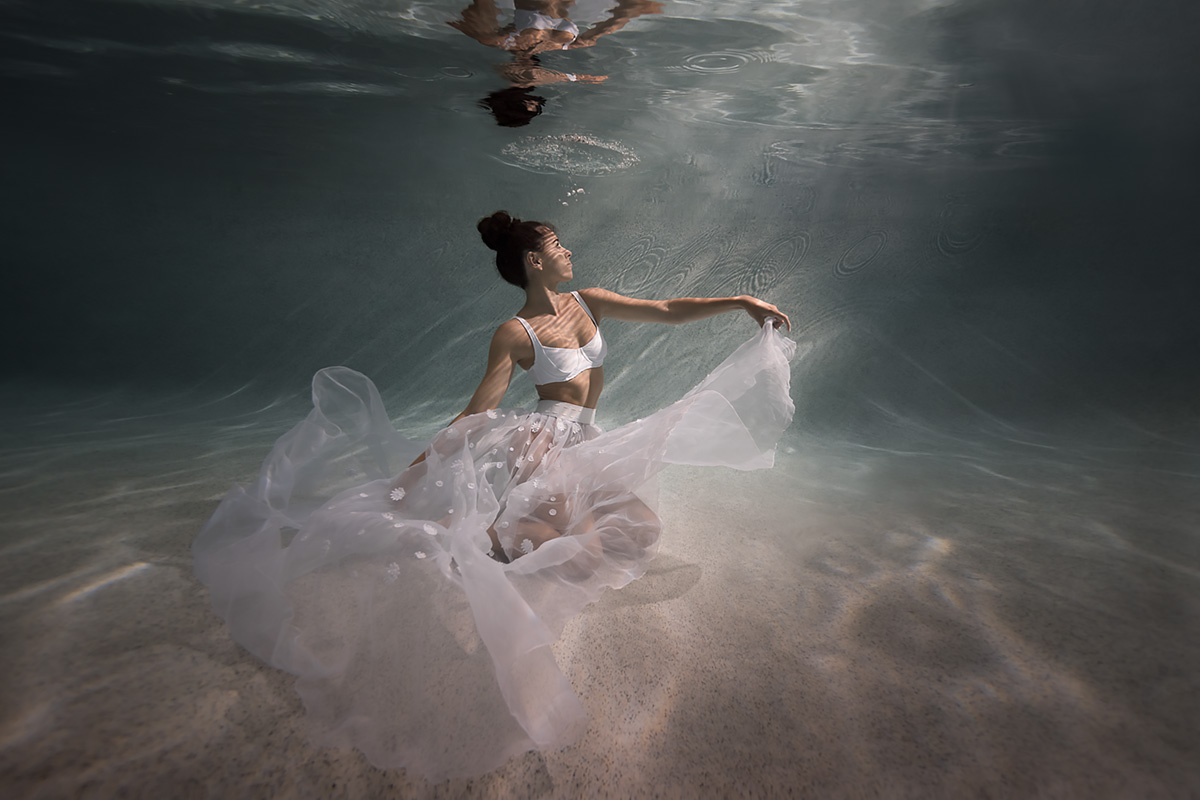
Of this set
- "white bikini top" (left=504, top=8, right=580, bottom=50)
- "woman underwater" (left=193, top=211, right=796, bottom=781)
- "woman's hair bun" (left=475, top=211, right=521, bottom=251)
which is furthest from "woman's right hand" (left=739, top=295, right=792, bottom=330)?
"white bikini top" (left=504, top=8, right=580, bottom=50)

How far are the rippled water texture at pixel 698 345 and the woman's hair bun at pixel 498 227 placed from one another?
6.54 ft

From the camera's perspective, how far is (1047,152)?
10.3 meters

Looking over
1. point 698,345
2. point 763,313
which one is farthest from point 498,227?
point 698,345

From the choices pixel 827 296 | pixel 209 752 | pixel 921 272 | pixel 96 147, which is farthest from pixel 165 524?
pixel 96 147

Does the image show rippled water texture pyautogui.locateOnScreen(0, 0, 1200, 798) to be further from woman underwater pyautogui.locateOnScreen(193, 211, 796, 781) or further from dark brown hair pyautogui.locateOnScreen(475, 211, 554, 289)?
dark brown hair pyautogui.locateOnScreen(475, 211, 554, 289)

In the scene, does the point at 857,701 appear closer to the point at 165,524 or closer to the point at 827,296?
the point at 165,524

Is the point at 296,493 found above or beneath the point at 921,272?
above

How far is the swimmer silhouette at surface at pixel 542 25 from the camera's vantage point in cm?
507

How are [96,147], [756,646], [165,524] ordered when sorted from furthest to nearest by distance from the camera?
1. [96,147]
2. [165,524]
3. [756,646]

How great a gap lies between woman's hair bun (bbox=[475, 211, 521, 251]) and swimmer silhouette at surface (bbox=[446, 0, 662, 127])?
332 cm

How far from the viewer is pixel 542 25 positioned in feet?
17.7

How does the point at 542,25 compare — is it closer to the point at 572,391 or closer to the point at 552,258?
the point at 552,258

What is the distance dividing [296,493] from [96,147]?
15112 millimetres

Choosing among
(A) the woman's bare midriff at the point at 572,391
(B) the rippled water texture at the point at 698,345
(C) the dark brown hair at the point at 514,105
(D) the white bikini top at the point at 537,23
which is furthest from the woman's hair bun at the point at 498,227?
(C) the dark brown hair at the point at 514,105
